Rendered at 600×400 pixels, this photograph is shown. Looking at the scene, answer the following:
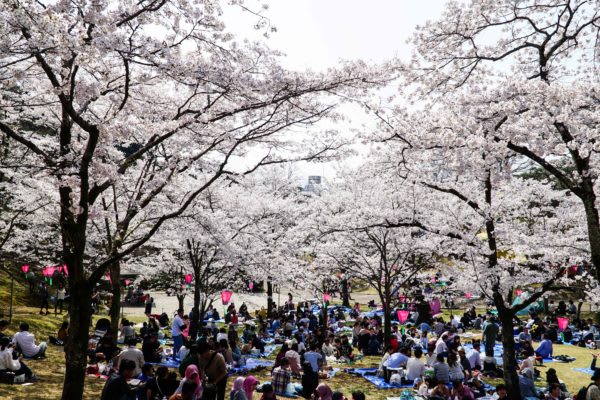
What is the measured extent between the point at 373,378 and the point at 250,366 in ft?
11.5

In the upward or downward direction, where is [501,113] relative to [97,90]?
upward

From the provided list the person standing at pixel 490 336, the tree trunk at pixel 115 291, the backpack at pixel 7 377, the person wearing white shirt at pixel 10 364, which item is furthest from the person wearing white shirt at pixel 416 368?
the backpack at pixel 7 377

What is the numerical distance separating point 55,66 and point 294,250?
13277mm

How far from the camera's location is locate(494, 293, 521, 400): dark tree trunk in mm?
9445

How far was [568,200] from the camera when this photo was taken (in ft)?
57.1

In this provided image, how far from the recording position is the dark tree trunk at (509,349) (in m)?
9.45

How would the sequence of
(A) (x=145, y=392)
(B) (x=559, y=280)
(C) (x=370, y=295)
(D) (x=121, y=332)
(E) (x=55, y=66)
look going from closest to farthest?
(E) (x=55, y=66)
(A) (x=145, y=392)
(B) (x=559, y=280)
(D) (x=121, y=332)
(C) (x=370, y=295)

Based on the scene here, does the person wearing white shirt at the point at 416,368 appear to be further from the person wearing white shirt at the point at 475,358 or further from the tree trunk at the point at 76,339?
the tree trunk at the point at 76,339

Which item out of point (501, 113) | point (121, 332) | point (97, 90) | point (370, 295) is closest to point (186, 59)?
point (97, 90)

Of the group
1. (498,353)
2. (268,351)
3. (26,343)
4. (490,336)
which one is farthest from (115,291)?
(498,353)

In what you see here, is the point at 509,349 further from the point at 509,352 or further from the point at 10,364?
the point at 10,364

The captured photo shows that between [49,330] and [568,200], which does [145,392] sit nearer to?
[49,330]

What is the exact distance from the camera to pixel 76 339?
19.2 feet

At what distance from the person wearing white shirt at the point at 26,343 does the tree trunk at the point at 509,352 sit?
35.7 feet
